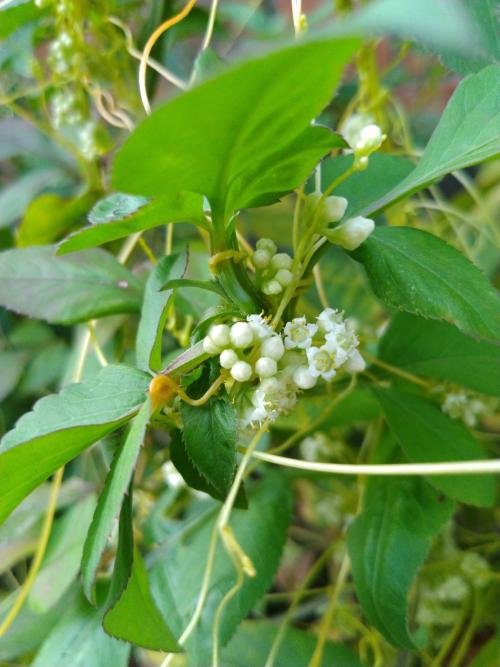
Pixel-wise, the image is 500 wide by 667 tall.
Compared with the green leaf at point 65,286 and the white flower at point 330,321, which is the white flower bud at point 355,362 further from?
the green leaf at point 65,286

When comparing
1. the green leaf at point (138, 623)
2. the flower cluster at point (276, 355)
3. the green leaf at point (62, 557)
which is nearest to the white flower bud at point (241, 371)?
the flower cluster at point (276, 355)

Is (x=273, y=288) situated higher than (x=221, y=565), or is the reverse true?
(x=273, y=288)

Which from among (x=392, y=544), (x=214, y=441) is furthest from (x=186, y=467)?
(x=392, y=544)

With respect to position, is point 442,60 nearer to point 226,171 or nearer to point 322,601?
point 226,171

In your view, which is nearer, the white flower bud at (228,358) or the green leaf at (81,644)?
the white flower bud at (228,358)

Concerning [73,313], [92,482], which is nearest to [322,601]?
[92,482]

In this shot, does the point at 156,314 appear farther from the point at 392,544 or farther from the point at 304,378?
the point at 392,544
